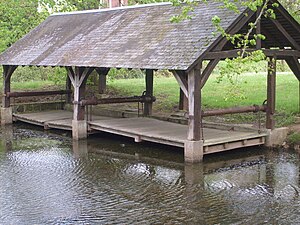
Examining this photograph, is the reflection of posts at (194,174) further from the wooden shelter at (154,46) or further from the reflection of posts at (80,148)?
the reflection of posts at (80,148)

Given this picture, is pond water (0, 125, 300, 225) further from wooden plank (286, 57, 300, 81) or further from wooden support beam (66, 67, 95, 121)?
wooden plank (286, 57, 300, 81)

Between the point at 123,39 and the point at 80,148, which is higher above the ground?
the point at 123,39

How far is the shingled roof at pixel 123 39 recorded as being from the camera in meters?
11.2

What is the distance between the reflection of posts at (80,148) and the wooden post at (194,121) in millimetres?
2613

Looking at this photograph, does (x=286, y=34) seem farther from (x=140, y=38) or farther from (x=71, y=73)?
(x=71, y=73)

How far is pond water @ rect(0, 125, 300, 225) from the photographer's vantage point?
761cm

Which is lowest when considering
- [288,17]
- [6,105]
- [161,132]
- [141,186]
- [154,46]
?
[141,186]

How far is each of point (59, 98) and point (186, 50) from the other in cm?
978

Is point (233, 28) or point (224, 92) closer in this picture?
point (233, 28)

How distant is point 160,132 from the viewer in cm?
1244

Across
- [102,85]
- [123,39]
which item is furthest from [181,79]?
[102,85]

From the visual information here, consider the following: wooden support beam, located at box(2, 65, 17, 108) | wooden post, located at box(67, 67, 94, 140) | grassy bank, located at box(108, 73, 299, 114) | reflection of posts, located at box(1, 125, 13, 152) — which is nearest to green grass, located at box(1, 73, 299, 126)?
grassy bank, located at box(108, 73, 299, 114)

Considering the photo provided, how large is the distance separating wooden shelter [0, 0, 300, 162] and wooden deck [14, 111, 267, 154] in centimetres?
40

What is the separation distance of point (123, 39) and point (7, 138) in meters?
4.42
